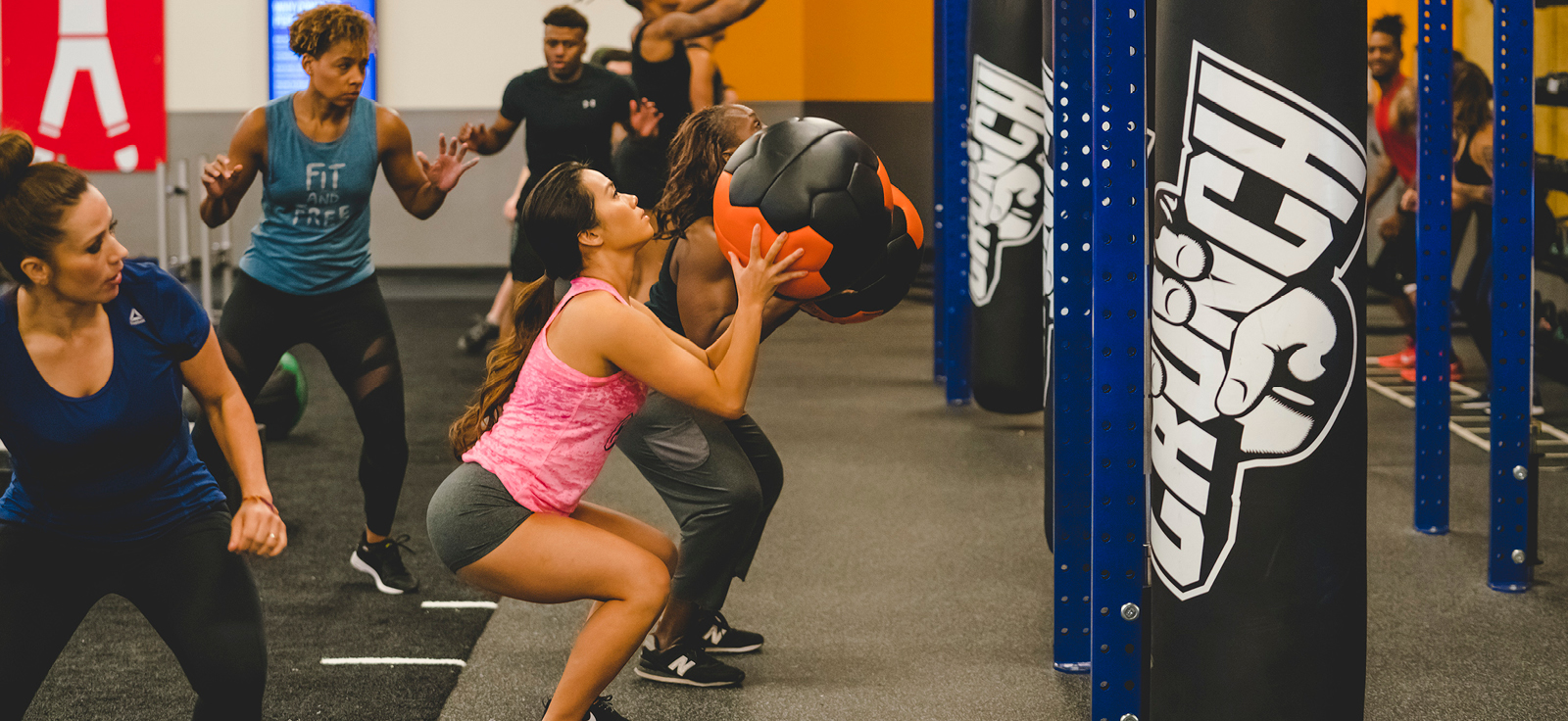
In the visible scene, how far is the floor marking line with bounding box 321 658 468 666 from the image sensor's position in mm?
2990

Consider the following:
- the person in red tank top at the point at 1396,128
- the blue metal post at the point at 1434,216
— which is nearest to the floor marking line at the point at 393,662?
the blue metal post at the point at 1434,216

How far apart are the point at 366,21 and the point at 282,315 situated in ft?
2.50

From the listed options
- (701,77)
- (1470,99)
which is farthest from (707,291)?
(1470,99)

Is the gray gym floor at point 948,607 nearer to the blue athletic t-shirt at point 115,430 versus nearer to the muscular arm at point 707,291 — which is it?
the muscular arm at point 707,291

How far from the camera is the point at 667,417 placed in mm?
2662

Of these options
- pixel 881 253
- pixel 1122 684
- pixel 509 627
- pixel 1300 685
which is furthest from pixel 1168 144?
pixel 509 627

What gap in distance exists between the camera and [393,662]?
3002mm

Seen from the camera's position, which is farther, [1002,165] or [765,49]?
[765,49]

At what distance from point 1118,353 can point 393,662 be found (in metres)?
1.75

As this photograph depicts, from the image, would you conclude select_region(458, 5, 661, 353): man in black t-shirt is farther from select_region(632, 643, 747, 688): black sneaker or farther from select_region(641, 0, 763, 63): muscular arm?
select_region(632, 643, 747, 688): black sneaker

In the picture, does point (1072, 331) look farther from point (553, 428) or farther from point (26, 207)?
point (26, 207)

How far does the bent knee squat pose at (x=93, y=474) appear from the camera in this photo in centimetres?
190

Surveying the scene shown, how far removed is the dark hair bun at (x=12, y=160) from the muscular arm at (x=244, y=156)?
4.49ft

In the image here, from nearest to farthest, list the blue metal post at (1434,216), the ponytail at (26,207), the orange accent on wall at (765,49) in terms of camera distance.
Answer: the ponytail at (26,207) → the blue metal post at (1434,216) → the orange accent on wall at (765,49)
